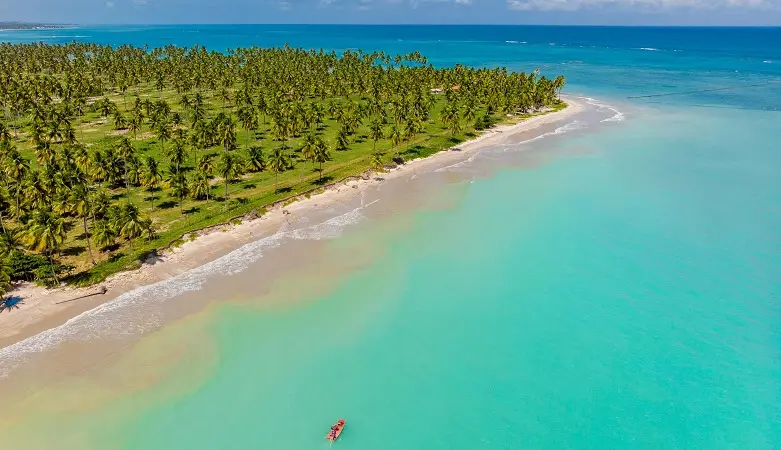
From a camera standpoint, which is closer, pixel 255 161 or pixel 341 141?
pixel 255 161

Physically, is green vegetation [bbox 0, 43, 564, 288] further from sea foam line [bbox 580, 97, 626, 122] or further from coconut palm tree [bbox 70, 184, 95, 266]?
sea foam line [bbox 580, 97, 626, 122]

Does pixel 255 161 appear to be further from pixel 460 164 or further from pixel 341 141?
pixel 460 164

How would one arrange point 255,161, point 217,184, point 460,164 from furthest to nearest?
1. point 460,164
2. point 255,161
3. point 217,184

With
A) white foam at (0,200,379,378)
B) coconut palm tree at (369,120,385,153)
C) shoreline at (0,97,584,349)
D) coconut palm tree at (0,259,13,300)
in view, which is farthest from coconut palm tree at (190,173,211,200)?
coconut palm tree at (369,120,385,153)

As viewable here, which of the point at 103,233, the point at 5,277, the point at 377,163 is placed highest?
the point at 377,163

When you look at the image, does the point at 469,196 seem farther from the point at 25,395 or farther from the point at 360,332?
the point at 25,395

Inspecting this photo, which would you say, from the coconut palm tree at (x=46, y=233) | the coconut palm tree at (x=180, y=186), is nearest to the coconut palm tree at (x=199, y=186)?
the coconut palm tree at (x=180, y=186)

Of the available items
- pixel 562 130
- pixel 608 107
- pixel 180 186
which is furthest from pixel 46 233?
pixel 608 107
